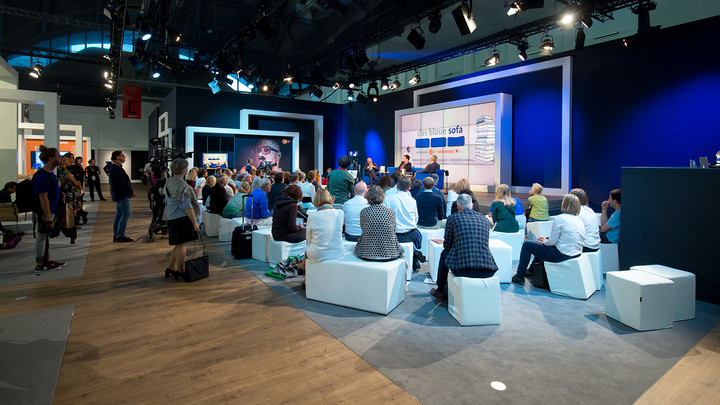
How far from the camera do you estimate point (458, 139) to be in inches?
510

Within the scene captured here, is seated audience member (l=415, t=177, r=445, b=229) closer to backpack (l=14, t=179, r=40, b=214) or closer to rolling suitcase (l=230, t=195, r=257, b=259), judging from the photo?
rolling suitcase (l=230, t=195, r=257, b=259)

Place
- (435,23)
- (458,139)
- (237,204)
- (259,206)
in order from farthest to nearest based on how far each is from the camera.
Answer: (458,139)
(435,23)
(237,204)
(259,206)

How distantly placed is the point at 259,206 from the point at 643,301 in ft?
15.6

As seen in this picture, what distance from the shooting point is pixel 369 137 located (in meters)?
17.3

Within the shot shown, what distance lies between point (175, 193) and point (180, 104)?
39.9 feet

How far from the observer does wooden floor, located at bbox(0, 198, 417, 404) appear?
230 centimetres

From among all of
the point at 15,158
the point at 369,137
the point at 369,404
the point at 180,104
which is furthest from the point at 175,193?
the point at 369,137

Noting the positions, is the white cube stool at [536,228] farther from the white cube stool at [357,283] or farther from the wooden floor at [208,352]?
the white cube stool at [357,283]

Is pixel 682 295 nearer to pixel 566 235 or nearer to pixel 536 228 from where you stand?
pixel 566 235

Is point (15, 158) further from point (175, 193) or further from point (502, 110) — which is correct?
point (502, 110)

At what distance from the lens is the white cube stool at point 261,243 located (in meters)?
5.44

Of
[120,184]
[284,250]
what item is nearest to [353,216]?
[284,250]

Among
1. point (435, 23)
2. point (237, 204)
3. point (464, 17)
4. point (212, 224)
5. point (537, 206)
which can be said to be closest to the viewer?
point (537, 206)

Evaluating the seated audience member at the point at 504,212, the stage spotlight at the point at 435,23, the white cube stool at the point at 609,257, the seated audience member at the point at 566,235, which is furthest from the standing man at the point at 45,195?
the stage spotlight at the point at 435,23
